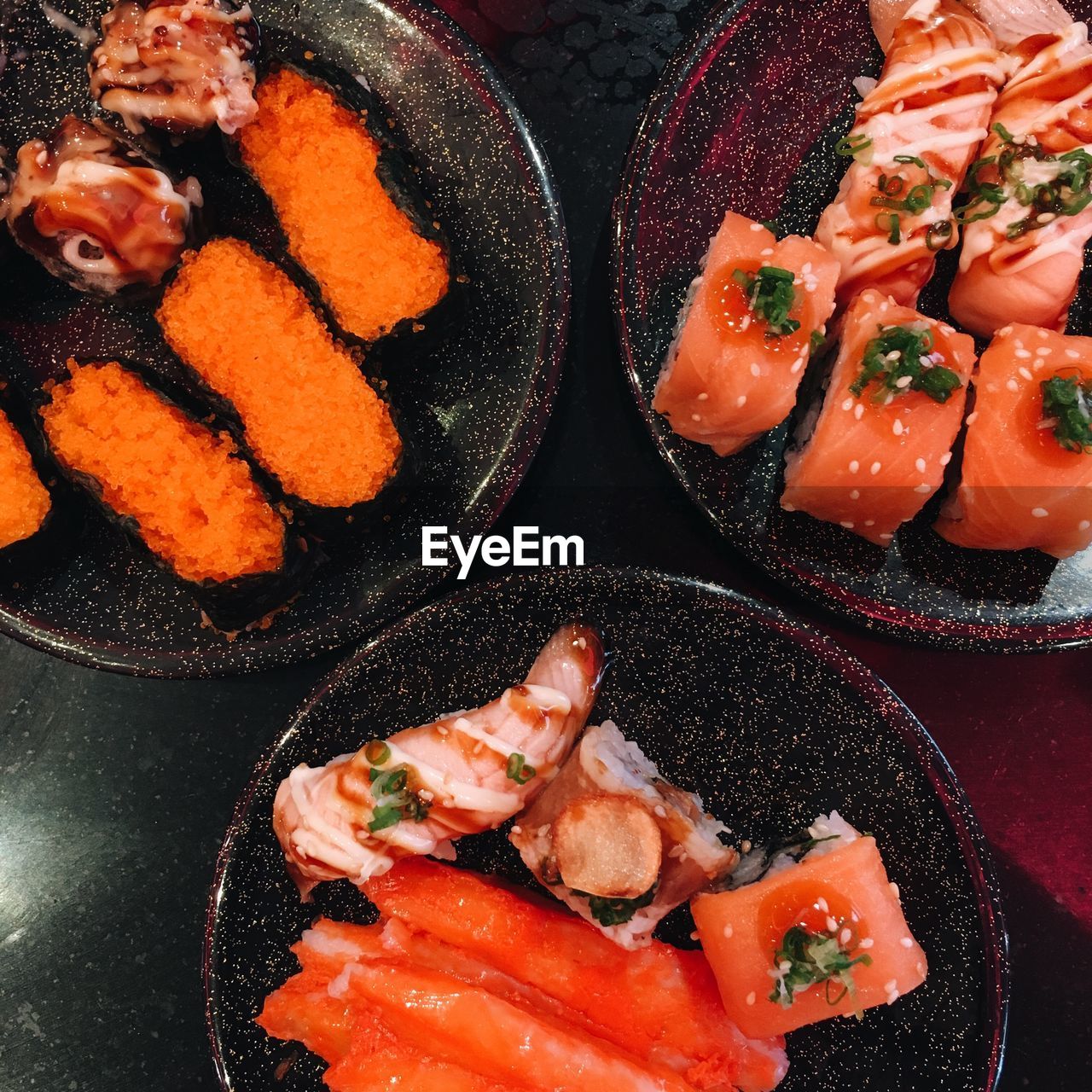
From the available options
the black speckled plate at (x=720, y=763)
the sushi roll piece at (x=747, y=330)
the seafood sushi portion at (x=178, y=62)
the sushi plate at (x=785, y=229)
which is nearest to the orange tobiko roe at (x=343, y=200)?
the seafood sushi portion at (x=178, y=62)

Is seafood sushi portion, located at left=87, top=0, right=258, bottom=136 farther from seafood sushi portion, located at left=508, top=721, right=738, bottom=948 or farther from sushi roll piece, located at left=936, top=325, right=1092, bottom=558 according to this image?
sushi roll piece, located at left=936, top=325, right=1092, bottom=558

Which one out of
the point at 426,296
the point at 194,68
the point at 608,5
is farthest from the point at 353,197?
the point at 608,5

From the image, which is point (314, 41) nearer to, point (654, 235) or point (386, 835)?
point (654, 235)

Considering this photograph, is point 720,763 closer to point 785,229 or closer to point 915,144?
point 785,229

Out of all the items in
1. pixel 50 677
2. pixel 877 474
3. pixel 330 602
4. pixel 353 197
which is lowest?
pixel 50 677

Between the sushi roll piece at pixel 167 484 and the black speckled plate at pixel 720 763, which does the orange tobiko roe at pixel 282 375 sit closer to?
the sushi roll piece at pixel 167 484
